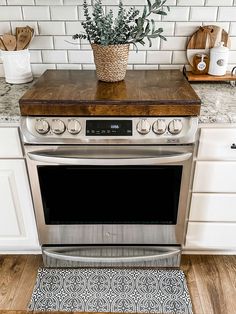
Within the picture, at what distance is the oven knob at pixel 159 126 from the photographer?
1253mm

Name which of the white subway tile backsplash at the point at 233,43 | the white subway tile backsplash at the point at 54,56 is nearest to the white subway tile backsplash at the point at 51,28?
the white subway tile backsplash at the point at 54,56

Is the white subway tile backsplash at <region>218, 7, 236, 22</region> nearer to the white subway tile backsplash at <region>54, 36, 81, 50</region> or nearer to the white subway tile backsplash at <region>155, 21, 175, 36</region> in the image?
the white subway tile backsplash at <region>155, 21, 175, 36</region>

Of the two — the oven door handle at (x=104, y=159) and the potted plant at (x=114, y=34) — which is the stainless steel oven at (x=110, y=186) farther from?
the potted plant at (x=114, y=34)

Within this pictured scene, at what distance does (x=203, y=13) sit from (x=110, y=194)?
1147 mm

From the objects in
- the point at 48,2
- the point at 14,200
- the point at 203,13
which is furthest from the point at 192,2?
the point at 14,200

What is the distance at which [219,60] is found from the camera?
1.63 m

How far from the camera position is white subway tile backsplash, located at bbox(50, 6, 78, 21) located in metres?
1.64

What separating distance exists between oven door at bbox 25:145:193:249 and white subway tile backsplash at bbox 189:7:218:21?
0.85m

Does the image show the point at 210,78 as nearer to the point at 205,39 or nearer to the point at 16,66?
the point at 205,39


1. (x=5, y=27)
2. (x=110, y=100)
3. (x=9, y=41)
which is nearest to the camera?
(x=110, y=100)

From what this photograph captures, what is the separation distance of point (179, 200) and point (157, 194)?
0.11 meters

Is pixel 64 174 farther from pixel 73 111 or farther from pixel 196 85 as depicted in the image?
pixel 196 85

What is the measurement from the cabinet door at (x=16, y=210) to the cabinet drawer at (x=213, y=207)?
34.1 inches

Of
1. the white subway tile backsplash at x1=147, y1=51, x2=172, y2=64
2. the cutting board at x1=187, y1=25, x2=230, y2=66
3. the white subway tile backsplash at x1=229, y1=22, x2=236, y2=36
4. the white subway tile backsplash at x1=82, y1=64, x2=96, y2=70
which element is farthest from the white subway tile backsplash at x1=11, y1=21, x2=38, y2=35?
→ the white subway tile backsplash at x1=229, y1=22, x2=236, y2=36
